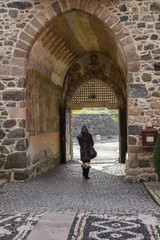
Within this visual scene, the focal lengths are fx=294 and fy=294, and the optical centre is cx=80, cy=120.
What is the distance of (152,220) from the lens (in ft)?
13.0

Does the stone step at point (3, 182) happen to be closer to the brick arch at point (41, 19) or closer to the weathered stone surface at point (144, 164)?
the brick arch at point (41, 19)

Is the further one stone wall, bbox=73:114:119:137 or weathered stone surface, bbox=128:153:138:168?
stone wall, bbox=73:114:119:137

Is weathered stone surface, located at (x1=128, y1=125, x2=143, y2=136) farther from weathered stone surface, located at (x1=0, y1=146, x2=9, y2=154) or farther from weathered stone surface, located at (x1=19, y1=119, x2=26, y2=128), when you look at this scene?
weathered stone surface, located at (x1=0, y1=146, x2=9, y2=154)

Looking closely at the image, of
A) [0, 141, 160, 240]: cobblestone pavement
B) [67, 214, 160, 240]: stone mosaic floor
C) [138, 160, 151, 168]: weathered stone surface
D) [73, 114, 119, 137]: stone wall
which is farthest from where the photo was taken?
[73, 114, 119, 137]: stone wall

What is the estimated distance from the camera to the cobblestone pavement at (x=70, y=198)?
4.38m

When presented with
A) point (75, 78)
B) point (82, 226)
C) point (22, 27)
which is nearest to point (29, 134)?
point (22, 27)

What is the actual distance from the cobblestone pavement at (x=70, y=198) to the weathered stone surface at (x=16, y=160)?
0.44 metres

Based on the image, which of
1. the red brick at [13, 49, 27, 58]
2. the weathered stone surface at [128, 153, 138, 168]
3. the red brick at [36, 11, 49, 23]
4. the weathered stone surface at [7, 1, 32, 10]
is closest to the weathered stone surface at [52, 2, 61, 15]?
the red brick at [36, 11, 49, 23]

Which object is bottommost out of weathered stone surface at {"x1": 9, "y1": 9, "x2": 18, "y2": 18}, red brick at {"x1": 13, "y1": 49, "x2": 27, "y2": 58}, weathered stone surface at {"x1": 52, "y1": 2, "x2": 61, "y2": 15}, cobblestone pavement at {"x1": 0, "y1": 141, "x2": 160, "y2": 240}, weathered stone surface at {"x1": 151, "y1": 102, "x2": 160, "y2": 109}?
cobblestone pavement at {"x1": 0, "y1": 141, "x2": 160, "y2": 240}

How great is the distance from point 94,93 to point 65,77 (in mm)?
1336

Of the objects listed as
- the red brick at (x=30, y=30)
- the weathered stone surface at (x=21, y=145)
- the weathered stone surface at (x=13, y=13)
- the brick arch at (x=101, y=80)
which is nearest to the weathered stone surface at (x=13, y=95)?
the weathered stone surface at (x=21, y=145)

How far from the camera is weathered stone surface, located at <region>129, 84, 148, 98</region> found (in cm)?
671

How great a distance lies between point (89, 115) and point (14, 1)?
25.3 meters

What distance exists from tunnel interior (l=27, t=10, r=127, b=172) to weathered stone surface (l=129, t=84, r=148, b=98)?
35.3 inches
